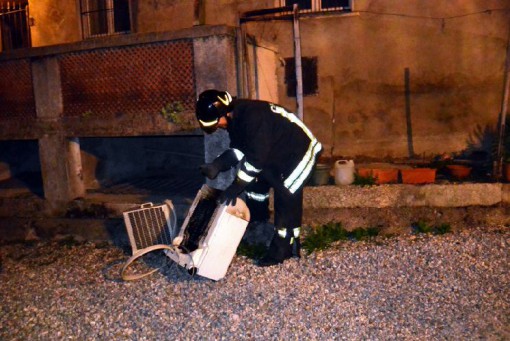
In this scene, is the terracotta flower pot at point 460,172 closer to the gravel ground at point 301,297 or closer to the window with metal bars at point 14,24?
the gravel ground at point 301,297

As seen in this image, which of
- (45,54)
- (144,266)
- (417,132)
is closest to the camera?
(144,266)

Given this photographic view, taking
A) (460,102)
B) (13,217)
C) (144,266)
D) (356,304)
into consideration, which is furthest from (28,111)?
(460,102)

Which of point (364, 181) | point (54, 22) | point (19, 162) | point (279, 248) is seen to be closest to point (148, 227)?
point (279, 248)

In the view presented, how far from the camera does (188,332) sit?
3809mm

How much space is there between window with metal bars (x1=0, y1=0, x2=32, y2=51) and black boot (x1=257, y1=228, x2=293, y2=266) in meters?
7.97

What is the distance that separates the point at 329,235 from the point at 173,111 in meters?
2.62

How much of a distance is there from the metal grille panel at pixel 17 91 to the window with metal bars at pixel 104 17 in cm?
339

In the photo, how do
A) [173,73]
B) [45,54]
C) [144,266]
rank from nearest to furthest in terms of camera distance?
[144,266] < [173,73] < [45,54]

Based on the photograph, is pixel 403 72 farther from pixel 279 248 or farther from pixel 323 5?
pixel 279 248

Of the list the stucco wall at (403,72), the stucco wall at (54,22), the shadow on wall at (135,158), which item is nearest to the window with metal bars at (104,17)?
the stucco wall at (54,22)

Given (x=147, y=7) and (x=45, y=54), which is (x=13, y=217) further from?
(x=147, y=7)

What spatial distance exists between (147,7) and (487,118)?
6.93m

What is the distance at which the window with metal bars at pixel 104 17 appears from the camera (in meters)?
10.2

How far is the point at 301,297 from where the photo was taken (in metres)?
4.20
